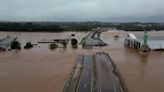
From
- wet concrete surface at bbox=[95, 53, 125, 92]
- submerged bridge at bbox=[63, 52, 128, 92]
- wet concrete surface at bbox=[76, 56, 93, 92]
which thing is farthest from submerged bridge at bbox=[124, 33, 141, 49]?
wet concrete surface at bbox=[76, 56, 93, 92]

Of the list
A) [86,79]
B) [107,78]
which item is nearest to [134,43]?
[107,78]

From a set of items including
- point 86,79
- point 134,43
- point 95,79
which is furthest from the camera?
point 134,43

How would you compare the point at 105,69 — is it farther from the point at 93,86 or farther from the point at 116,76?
the point at 93,86

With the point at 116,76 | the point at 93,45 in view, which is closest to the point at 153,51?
the point at 93,45

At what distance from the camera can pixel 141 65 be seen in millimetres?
17000

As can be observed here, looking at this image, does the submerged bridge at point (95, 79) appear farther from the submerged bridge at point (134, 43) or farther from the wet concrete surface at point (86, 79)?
the submerged bridge at point (134, 43)

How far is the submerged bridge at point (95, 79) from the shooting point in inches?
423

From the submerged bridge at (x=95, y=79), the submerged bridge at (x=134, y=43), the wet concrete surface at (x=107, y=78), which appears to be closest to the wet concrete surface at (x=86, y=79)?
the submerged bridge at (x=95, y=79)

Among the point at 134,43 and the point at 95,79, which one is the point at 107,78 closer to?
the point at 95,79

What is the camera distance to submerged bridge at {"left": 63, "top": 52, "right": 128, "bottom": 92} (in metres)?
10.7

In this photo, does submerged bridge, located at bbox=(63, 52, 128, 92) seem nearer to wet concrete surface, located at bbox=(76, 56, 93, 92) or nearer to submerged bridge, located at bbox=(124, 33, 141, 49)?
wet concrete surface, located at bbox=(76, 56, 93, 92)

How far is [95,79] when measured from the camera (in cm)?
1234

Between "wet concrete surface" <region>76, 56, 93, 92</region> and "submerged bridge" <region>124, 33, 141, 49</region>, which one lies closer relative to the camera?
"wet concrete surface" <region>76, 56, 93, 92</region>

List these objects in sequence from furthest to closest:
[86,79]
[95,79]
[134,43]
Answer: [134,43]
[86,79]
[95,79]
